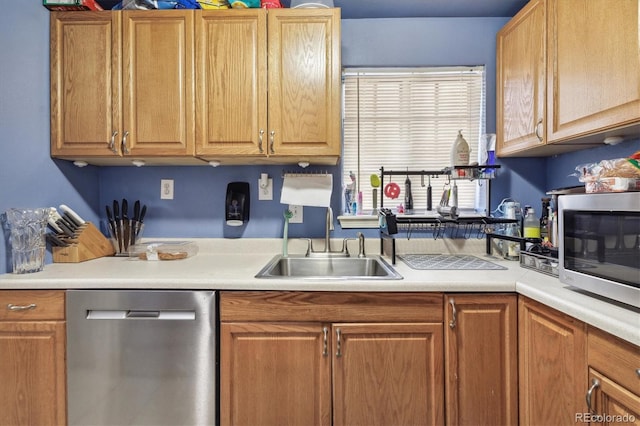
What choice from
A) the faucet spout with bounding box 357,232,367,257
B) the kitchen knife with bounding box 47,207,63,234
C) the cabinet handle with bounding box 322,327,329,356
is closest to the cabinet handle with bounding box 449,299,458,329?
the cabinet handle with bounding box 322,327,329,356

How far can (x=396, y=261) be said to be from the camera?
66.7 inches

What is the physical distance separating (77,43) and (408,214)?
1988mm

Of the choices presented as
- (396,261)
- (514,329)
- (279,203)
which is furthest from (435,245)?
(279,203)

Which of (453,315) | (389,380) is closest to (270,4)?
(453,315)

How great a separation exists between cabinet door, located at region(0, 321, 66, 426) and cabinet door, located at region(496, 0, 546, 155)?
2.26 m

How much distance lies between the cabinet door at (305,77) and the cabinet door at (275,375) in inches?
34.0

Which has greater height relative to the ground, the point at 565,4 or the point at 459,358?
the point at 565,4

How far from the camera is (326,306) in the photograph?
1.29 m

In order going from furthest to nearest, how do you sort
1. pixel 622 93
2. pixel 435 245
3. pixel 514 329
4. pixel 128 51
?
1. pixel 435 245
2. pixel 128 51
3. pixel 514 329
4. pixel 622 93

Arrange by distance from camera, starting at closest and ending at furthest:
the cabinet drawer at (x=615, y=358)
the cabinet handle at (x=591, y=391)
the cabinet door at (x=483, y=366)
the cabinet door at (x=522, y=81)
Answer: the cabinet drawer at (x=615, y=358), the cabinet handle at (x=591, y=391), the cabinet door at (x=483, y=366), the cabinet door at (x=522, y=81)

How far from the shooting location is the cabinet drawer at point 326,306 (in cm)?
128

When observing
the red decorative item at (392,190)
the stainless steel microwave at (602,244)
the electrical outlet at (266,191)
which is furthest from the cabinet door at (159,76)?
the stainless steel microwave at (602,244)

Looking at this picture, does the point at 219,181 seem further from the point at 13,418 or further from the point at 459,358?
the point at 459,358

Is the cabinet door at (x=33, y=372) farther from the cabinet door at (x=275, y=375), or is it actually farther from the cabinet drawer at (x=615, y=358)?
the cabinet drawer at (x=615, y=358)
